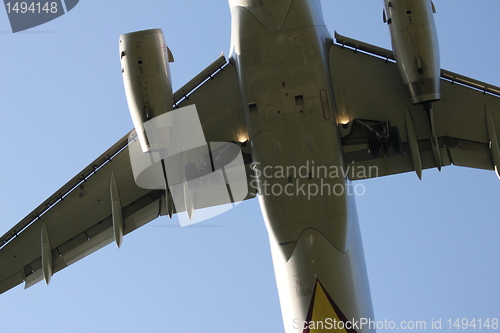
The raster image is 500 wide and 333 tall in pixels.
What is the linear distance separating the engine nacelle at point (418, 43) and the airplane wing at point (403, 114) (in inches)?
45.1

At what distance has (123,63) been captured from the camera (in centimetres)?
1650

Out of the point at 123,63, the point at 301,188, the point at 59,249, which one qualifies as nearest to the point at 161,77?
the point at 123,63

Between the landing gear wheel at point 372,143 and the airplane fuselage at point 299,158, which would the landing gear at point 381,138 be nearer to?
the landing gear wheel at point 372,143

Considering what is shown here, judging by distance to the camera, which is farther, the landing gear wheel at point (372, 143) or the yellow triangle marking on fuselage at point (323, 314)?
the landing gear wheel at point (372, 143)

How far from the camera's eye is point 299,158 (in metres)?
16.6

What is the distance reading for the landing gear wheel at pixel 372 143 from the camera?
1697 centimetres

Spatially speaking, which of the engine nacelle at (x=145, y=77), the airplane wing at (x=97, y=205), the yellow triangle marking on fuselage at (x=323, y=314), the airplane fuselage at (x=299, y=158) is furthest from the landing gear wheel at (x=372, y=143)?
the engine nacelle at (x=145, y=77)

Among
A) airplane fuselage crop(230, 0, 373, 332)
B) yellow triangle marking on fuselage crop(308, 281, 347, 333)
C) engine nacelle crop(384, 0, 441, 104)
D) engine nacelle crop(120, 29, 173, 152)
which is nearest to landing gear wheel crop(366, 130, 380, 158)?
airplane fuselage crop(230, 0, 373, 332)

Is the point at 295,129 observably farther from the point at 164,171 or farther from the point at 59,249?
the point at 59,249

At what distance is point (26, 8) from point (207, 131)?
5568mm

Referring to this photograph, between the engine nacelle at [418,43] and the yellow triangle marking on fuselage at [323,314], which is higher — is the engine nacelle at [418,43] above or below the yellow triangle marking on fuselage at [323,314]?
above

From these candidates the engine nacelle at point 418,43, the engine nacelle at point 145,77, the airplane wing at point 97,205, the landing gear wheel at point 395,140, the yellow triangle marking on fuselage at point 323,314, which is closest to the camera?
the engine nacelle at point 418,43

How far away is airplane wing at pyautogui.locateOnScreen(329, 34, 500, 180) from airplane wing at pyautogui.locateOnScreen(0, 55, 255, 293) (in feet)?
7.06

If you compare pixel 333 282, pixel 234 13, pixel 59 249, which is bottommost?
pixel 333 282
